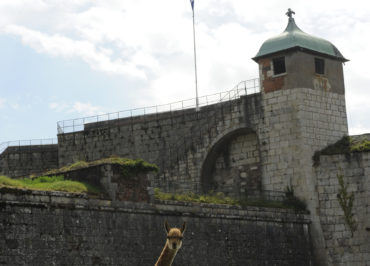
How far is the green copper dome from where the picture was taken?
38.7m

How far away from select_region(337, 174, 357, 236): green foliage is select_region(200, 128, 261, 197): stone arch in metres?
4.14

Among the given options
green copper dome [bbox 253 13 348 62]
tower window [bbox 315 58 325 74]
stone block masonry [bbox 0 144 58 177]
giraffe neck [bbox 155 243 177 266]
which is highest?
green copper dome [bbox 253 13 348 62]

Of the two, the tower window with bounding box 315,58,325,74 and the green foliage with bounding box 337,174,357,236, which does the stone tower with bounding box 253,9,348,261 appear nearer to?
the tower window with bounding box 315,58,325,74

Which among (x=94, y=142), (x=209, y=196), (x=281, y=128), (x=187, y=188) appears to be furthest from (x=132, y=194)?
(x=94, y=142)

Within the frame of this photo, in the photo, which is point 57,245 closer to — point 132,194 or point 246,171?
point 132,194

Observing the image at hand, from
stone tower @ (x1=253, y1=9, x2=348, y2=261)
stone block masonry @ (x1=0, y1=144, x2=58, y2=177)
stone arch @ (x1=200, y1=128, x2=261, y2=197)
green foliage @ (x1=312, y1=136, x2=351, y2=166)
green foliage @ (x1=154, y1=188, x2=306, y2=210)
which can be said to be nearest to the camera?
green foliage @ (x1=154, y1=188, x2=306, y2=210)

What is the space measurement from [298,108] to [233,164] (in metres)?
4.61

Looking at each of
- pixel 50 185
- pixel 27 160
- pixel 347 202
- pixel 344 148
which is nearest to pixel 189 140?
pixel 344 148

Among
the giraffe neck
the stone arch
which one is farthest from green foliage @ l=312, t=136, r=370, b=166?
the giraffe neck

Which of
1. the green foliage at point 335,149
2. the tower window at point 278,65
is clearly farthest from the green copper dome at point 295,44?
the green foliage at point 335,149

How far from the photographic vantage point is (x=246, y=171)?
130 ft

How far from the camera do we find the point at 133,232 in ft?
95.3

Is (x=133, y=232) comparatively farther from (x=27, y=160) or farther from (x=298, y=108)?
(x=27, y=160)

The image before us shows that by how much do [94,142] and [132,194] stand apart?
17.1 meters
